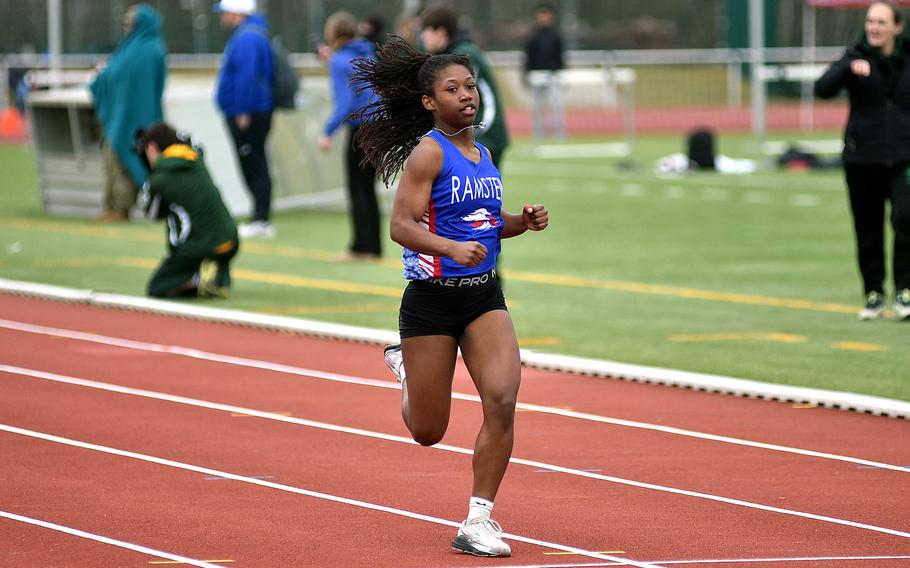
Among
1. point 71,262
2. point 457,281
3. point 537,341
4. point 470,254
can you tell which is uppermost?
point 470,254

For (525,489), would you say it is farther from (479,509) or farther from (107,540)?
(107,540)

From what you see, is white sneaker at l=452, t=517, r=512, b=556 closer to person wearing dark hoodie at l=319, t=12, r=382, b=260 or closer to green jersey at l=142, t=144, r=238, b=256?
green jersey at l=142, t=144, r=238, b=256

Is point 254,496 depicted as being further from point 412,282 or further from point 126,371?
point 126,371

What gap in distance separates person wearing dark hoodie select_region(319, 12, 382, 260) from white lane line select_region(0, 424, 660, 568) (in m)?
7.21

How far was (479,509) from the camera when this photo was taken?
6191mm

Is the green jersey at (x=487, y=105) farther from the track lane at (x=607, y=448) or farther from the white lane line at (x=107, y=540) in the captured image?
the white lane line at (x=107, y=540)

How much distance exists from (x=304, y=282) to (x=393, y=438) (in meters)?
6.35

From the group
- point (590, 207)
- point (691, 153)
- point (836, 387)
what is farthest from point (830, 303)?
point (691, 153)

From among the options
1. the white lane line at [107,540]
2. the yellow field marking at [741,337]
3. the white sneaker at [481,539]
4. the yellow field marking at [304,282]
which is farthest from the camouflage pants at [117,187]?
the white sneaker at [481,539]

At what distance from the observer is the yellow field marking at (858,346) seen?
10992 mm

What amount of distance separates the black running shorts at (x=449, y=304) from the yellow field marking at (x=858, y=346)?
5139mm

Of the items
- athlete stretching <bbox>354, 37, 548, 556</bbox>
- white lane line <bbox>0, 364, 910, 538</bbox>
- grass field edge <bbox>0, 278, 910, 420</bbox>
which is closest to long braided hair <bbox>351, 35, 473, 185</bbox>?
athlete stretching <bbox>354, 37, 548, 556</bbox>

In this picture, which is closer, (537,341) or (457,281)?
(457,281)

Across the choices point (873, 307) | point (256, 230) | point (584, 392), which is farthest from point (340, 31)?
point (584, 392)
